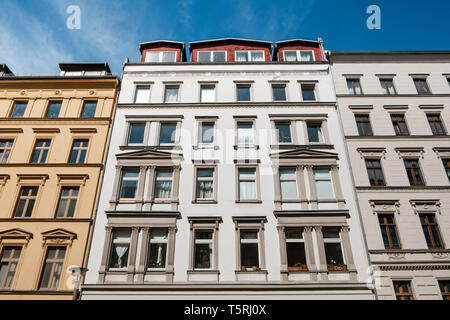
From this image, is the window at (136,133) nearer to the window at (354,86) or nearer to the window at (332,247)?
the window at (332,247)

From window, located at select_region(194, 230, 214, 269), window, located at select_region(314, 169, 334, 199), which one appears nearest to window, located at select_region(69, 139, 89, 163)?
window, located at select_region(194, 230, 214, 269)

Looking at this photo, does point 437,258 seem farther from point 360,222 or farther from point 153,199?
point 153,199

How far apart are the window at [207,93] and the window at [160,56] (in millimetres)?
3622

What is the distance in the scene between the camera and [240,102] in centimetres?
1917

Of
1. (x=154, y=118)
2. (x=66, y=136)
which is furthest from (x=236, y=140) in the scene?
(x=66, y=136)

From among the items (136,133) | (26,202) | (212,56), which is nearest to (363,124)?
(212,56)

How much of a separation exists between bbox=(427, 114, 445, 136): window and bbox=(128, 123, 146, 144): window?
17.6 meters

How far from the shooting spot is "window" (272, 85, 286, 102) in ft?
65.4

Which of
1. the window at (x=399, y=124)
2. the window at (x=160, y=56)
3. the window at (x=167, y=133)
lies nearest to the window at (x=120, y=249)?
the window at (x=167, y=133)

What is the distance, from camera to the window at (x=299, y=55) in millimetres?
21703

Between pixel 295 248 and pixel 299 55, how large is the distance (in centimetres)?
1395

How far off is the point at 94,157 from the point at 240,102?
369 inches

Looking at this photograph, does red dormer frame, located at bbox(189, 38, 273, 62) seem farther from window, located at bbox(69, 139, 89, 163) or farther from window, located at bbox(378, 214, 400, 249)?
window, located at bbox(378, 214, 400, 249)
